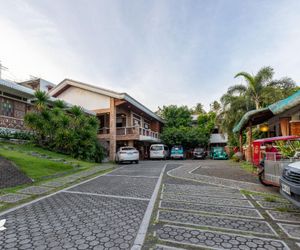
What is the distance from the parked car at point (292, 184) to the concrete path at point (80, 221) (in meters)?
2.49

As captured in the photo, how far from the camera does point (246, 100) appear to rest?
1761 centimetres

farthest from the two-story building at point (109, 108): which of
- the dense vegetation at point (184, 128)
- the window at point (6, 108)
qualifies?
the window at point (6, 108)

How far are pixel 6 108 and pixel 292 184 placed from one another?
15.5 metres

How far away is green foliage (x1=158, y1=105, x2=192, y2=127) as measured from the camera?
30712mm

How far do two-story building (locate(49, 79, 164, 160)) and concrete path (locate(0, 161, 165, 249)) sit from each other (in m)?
13.3

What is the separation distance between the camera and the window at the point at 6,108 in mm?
13120

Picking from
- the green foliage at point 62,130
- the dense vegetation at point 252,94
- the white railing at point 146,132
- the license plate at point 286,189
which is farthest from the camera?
the white railing at point 146,132

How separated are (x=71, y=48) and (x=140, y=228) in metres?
12.9

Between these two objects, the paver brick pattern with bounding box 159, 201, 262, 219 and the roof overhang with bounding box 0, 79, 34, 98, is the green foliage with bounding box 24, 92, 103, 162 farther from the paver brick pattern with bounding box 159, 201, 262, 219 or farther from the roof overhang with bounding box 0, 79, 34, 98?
the paver brick pattern with bounding box 159, 201, 262, 219

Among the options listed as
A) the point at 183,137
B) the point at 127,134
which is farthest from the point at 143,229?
the point at 183,137

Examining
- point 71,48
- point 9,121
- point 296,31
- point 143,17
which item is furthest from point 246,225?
point 9,121

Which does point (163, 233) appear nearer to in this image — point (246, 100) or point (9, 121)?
point (9, 121)

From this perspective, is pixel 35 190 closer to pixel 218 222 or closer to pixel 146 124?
pixel 218 222

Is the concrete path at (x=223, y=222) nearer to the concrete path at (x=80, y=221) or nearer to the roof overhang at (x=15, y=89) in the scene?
the concrete path at (x=80, y=221)
